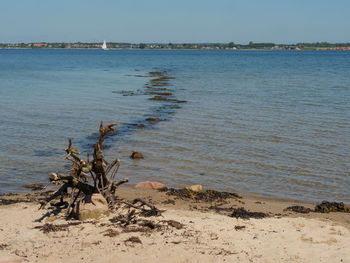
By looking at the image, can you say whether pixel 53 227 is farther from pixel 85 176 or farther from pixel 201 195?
pixel 201 195

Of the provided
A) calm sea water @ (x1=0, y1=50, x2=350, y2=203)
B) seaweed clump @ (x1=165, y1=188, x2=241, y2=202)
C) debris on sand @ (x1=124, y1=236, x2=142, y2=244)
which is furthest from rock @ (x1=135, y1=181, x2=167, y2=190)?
debris on sand @ (x1=124, y1=236, x2=142, y2=244)

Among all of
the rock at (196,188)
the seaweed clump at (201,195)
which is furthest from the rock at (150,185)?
the rock at (196,188)

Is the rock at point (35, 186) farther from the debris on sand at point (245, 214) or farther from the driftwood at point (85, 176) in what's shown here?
the debris on sand at point (245, 214)

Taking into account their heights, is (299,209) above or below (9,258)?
below

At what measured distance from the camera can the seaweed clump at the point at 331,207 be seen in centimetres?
1037

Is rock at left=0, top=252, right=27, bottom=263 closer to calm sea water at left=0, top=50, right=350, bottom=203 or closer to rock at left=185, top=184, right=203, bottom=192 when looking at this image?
calm sea water at left=0, top=50, right=350, bottom=203

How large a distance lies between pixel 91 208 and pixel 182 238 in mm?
2159

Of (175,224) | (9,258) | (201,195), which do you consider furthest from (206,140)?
(9,258)

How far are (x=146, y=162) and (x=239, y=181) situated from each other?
3327mm

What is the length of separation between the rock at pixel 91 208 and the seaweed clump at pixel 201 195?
8.05 ft

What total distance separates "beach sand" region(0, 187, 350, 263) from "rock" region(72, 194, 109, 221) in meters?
0.20

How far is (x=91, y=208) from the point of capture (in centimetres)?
913

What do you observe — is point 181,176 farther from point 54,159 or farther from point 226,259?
point 226,259

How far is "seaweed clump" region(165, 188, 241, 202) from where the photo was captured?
11.0 metres
